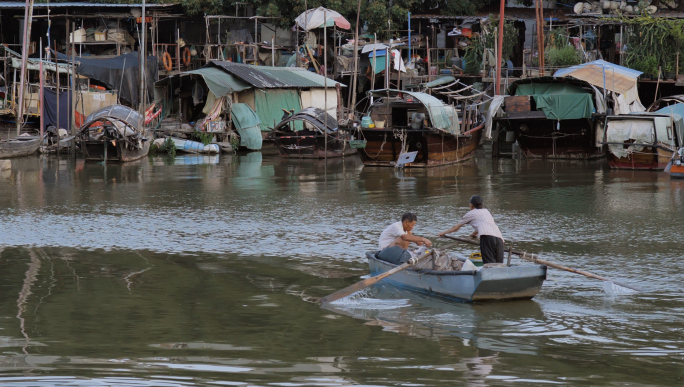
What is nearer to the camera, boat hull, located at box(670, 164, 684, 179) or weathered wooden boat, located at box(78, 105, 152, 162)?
boat hull, located at box(670, 164, 684, 179)

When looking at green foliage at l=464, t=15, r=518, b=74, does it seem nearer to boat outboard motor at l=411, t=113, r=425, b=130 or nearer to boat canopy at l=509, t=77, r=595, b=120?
boat canopy at l=509, t=77, r=595, b=120

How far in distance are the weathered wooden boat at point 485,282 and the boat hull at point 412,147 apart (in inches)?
641

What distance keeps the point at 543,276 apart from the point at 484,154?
76.1 ft

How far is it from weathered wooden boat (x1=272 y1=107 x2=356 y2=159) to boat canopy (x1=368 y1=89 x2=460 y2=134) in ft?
9.83

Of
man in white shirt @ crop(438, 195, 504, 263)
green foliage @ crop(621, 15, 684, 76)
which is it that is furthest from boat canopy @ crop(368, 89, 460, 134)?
man in white shirt @ crop(438, 195, 504, 263)

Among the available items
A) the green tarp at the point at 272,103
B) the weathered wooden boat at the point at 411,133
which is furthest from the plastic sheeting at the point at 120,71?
the weathered wooden boat at the point at 411,133

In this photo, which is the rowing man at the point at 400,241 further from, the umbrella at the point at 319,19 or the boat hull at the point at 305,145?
the umbrella at the point at 319,19

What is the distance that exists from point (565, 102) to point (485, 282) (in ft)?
64.1

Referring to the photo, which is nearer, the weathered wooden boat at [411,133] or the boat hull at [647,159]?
the boat hull at [647,159]

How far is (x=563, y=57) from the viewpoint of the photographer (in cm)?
3375

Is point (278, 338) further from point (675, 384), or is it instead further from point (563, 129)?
point (563, 129)

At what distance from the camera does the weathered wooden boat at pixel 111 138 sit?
94.5 ft

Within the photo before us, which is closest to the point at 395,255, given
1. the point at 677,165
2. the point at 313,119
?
the point at 677,165

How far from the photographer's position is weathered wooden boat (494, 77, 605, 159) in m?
28.2
